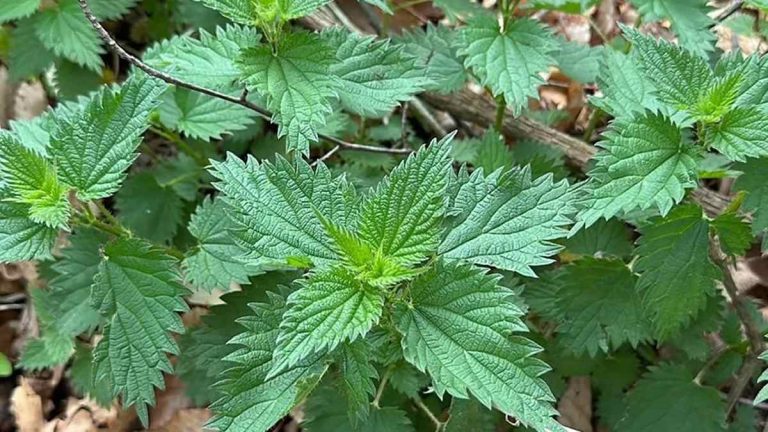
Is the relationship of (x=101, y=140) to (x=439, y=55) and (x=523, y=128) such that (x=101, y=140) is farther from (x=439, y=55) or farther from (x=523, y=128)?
(x=523, y=128)

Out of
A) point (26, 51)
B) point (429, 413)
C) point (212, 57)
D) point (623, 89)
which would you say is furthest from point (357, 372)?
point (26, 51)

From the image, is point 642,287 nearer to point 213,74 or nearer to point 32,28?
point 213,74

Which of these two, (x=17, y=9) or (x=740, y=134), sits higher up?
(x=17, y=9)

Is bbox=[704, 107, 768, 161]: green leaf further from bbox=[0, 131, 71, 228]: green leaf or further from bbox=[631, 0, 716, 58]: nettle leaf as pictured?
bbox=[0, 131, 71, 228]: green leaf

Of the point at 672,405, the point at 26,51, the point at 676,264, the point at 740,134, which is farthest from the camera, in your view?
the point at 26,51

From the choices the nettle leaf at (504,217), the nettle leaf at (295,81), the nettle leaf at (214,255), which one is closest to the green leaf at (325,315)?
the nettle leaf at (504,217)

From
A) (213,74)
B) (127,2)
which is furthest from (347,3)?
(213,74)

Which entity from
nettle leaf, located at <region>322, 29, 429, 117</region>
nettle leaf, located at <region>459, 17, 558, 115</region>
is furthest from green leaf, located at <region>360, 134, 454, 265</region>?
nettle leaf, located at <region>459, 17, 558, 115</region>
